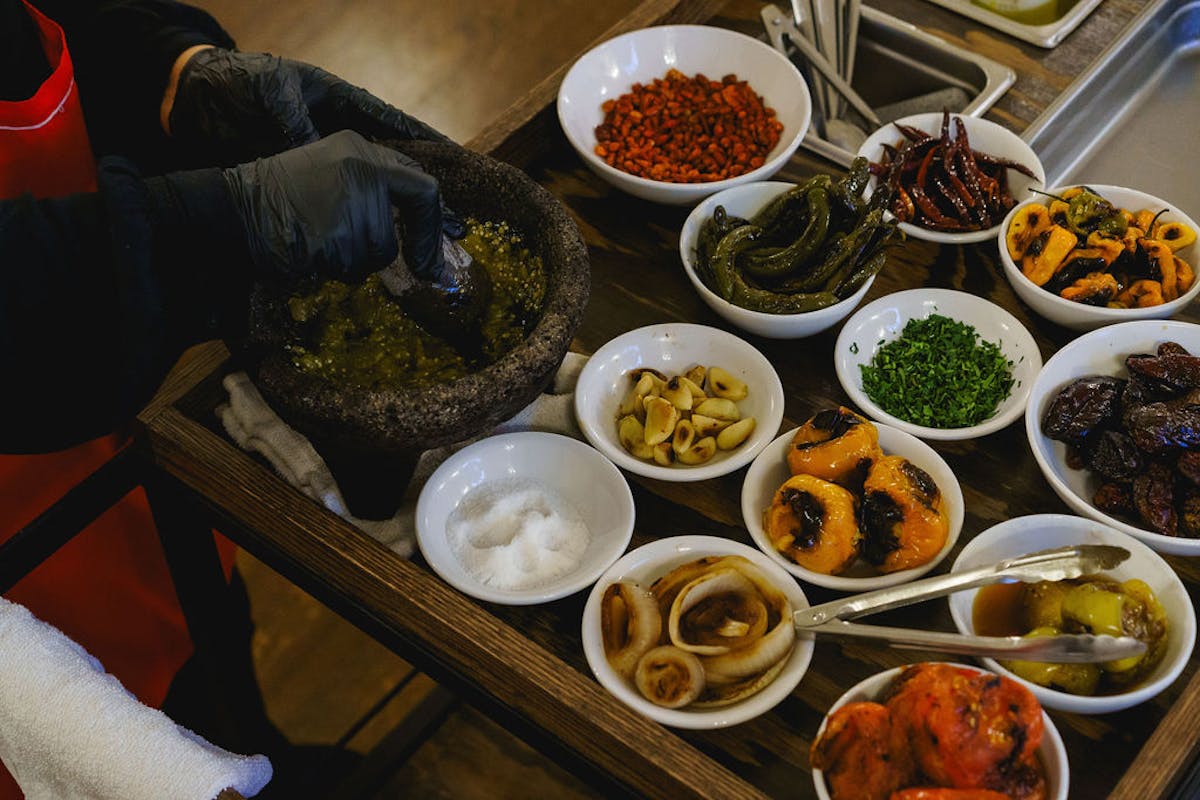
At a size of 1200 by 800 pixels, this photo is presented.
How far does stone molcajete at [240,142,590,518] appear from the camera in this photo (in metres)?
1.34

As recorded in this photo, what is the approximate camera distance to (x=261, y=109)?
5.03ft

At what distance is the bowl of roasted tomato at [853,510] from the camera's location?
1.38 m

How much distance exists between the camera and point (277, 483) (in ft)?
4.92

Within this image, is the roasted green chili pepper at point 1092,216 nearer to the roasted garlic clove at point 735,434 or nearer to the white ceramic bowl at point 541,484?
the roasted garlic clove at point 735,434

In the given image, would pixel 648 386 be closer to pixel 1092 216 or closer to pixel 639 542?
pixel 639 542

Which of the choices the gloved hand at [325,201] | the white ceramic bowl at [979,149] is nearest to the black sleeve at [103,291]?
the gloved hand at [325,201]

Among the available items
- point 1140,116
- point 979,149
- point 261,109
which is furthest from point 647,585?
point 1140,116

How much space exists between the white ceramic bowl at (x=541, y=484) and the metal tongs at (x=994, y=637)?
11.4 inches

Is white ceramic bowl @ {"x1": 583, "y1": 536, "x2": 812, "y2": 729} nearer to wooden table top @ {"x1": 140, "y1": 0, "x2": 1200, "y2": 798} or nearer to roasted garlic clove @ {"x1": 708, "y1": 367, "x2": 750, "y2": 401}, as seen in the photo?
wooden table top @ {"x1": 140, "y1": 0, "x2": 1200, "y2": 798}

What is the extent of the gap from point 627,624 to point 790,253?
70 centimetres

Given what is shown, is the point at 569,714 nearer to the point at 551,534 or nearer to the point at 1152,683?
the point at 551,534

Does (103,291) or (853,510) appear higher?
(103,291)

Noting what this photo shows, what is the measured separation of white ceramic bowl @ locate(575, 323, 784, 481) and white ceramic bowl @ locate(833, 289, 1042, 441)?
0.43 ft

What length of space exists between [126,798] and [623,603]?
0.63 meters
